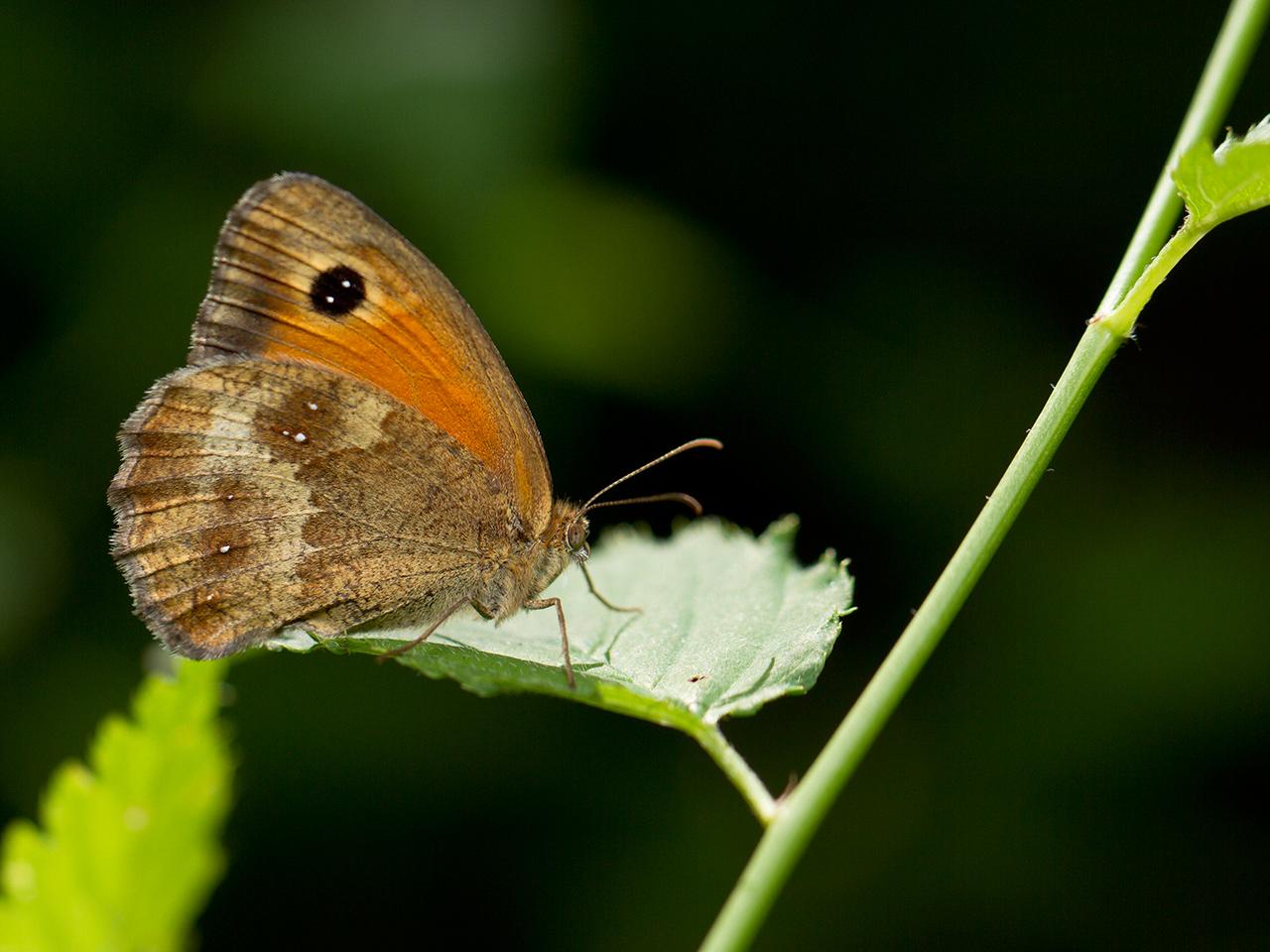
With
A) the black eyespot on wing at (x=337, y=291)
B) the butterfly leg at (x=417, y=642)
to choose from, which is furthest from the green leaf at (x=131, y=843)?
the black eyespot on wing at (x=337, y=291)

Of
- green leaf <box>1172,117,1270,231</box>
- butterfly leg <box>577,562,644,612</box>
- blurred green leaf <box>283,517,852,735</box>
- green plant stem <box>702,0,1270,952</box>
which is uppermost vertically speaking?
green leaf <box>1172,117,1270,231</box>

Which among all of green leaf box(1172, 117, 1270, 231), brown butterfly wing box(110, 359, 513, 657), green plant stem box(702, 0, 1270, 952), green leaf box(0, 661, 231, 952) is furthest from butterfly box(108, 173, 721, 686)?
green leaf box(1172, 117, 1270, 231)

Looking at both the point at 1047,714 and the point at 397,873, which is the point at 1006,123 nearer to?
the point at 1047,714

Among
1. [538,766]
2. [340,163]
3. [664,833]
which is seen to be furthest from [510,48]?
[664,833]

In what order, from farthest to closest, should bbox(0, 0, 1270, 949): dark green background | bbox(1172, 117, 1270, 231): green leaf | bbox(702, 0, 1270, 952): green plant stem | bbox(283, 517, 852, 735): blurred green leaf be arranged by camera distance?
bbox(0, 0, 1270, 949): dark green background
bbox(283, 517, 852, 735): blurred green leaf
bbox(1172, 117, 1270, 231): green leaf
bbox(702, 0, 1270, 952): green plant stem

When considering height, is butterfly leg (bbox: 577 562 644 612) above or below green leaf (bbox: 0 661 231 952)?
above

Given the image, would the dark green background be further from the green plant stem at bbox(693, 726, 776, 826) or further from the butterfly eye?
the green plant stem at bbox(693, 726, 776, 826)

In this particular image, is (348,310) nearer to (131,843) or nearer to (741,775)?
(131,843)

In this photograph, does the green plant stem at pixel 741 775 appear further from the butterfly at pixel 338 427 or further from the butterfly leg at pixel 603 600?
the butterfly at pixel 338 427
